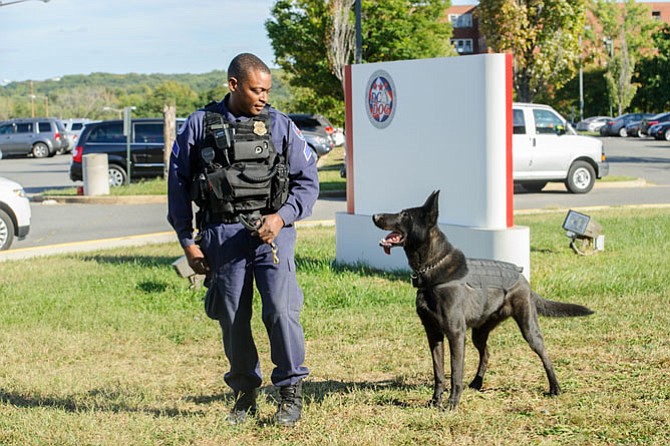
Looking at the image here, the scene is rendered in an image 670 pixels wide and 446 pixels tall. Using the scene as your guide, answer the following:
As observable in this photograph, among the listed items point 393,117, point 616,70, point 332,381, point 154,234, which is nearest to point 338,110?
point 154,234

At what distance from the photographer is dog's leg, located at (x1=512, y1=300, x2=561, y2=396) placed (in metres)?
4.98

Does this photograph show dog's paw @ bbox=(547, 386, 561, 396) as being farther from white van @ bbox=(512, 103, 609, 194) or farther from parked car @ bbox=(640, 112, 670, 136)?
parked car @ bbox=(640, 112, 670, 136)

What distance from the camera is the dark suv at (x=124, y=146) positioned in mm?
22562

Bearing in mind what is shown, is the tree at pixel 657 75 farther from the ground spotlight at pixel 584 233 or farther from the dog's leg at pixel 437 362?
the dog's leg at pixel 437 362

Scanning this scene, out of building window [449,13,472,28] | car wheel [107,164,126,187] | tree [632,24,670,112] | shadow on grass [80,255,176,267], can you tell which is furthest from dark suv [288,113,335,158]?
building window [449,13,472,28]

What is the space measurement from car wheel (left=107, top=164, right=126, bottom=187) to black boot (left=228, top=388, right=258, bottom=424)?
18473mm

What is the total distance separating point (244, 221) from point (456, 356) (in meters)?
1.37

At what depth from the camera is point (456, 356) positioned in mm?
4746

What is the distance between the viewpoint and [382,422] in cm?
463

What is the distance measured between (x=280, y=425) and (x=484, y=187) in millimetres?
4453

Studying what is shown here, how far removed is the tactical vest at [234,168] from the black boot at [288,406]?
36.6 inches

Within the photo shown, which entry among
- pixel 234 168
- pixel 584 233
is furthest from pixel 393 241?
pixel 584 233

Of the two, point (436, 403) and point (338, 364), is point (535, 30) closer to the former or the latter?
point (338, 364)

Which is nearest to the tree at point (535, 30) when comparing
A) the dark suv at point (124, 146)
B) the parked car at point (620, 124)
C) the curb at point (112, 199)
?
the curb at point (112, 199)
